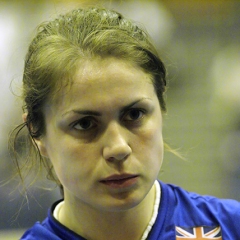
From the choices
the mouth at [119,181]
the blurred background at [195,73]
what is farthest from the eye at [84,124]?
the blurred background at [195,73]

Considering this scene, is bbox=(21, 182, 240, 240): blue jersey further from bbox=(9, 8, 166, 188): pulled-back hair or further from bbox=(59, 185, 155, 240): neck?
bbox=(9, 8, 166, 188): pulled-back hair

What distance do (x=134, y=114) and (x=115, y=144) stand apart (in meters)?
0.10

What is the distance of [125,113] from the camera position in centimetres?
103

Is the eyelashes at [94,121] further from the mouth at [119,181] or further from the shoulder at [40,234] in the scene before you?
the shoulder at [40,234]

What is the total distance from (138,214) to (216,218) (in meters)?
0.20

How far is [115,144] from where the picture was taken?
0.98m

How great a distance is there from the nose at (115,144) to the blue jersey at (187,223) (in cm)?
26

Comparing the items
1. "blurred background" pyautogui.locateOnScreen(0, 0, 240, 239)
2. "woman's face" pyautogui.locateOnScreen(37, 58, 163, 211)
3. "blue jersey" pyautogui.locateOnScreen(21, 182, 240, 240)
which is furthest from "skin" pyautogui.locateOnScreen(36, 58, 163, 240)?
"blurred background" pyautogui.locateOnScreen(0, 0, 240, 239)

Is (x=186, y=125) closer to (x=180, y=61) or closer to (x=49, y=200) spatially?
(x=180, y=61)

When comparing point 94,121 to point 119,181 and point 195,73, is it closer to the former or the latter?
point 119,181

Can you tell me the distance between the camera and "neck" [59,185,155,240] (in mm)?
1133

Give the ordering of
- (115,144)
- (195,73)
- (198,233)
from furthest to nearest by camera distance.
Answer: (195,73) → (198,233) → (115,144)

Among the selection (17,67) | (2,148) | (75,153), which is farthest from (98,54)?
(2,148)

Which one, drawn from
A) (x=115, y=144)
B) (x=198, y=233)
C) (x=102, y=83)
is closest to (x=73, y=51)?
(x=102, y=83)
